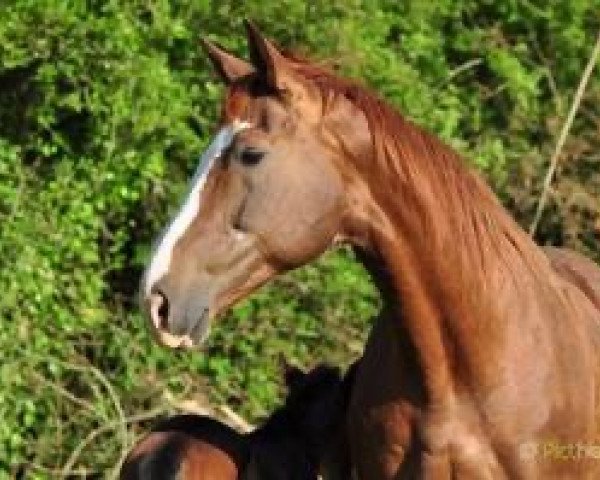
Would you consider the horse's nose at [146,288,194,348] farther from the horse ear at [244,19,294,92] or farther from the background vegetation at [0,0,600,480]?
the background vegetation at [0,0,600,480]

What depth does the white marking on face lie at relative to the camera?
13.9 feet

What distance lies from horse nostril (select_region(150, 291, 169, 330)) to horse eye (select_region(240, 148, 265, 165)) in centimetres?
35

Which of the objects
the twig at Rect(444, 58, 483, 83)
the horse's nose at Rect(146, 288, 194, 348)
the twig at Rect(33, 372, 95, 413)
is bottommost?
the twig at Rect(33, 372, 95, 413)

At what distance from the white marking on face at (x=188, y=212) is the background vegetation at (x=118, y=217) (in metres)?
3.45

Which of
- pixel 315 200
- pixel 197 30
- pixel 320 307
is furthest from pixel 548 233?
pixel 315 200

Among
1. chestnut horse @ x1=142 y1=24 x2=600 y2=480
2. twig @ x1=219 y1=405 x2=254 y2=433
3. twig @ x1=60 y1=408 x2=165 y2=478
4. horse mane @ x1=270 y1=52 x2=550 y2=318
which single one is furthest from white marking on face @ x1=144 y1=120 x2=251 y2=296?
twig @ x1=60 y1=408 x2=165 y2=478

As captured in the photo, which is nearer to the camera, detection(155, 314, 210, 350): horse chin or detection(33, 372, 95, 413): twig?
detection(155, 314, 210, 350): horse chin

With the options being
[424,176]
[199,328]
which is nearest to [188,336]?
[199,328]

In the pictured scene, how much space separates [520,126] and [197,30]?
6.31ft

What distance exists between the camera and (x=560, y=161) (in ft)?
30.8

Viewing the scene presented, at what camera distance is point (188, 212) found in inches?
169

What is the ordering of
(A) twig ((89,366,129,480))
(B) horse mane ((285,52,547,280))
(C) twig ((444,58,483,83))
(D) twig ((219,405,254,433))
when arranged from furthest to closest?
1. (C) twig ((444,58,483,83))
2. (A) twig ((89,366,129,480))
3. (D) twig ((219,405,254,433))
4. (B) horse mane ((285,52,547,280))

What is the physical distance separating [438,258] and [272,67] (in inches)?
23.1

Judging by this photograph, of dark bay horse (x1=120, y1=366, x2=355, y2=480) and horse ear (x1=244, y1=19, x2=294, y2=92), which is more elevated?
horse ear (x1=244, y1=19, x2=294, y2=92)
